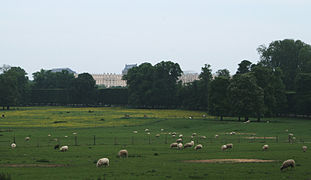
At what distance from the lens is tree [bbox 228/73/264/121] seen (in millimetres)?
100875

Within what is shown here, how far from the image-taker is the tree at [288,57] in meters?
142

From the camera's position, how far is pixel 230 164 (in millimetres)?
37688

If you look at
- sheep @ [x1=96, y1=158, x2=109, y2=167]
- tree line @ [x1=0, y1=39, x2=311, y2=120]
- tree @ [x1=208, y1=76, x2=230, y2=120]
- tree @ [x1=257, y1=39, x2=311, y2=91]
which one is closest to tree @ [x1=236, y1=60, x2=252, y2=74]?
tree line @ [x1=0, y1=39, x2=311, y2=120]

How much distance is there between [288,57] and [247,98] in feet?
174

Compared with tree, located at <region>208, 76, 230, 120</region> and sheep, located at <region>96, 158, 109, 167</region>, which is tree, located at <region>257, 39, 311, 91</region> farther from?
sheep, located at <region>96, 158, 109, 167</region>

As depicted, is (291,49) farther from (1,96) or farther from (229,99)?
(1,96)

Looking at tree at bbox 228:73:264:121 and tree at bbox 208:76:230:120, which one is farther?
tree at bbox 208:76:230:120

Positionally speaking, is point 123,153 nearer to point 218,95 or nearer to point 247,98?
point 247,98

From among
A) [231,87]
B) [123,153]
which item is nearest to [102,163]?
[123,153]

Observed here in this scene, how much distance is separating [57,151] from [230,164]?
19.2 meters

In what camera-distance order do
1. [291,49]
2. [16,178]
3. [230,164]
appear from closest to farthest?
[16,178] → [230,164] → [291,49]

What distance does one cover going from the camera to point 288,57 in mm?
148750

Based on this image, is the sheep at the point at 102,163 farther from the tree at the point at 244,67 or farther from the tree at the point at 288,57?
the tree at the point at 288,57

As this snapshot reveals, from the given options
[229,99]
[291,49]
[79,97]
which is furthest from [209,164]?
[79,97]
